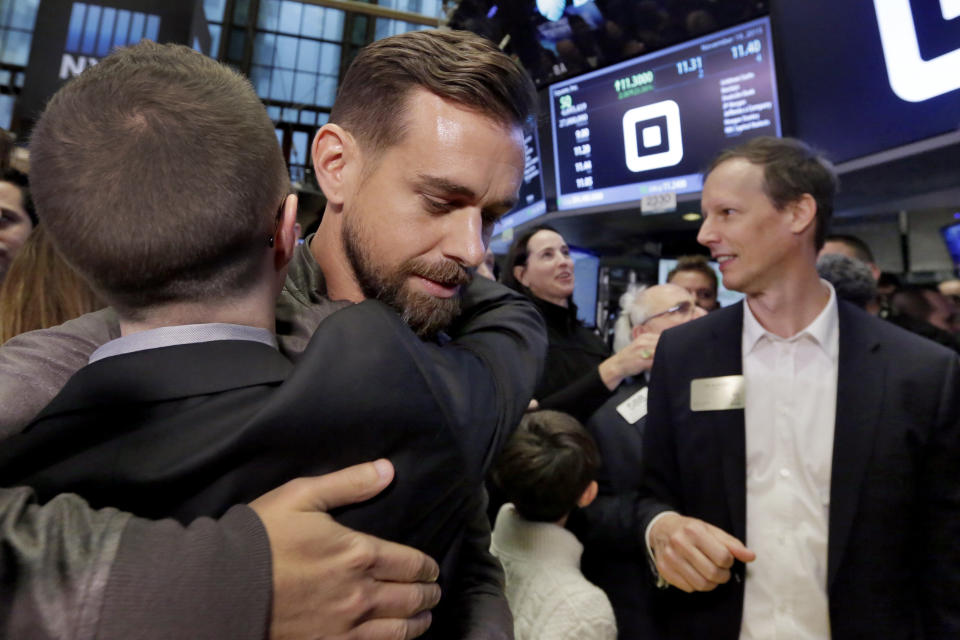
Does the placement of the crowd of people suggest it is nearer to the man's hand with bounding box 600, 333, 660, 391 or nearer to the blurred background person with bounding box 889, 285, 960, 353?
the man's hand with bounding box 600, 333, 660, 391

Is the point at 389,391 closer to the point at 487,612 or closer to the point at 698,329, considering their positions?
the point at 487,612

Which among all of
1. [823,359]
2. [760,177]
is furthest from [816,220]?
[823,359]

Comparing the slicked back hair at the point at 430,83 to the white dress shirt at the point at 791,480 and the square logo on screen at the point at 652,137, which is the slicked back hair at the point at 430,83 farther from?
the square logo on screen at the point at 652,137

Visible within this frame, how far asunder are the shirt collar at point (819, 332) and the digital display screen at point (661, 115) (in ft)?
4.91

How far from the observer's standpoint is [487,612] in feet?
3.33

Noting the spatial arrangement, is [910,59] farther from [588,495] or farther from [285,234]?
[285,234]

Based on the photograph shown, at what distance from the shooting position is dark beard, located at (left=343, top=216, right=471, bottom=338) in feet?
3.49

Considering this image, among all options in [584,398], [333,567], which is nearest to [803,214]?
[584,398]

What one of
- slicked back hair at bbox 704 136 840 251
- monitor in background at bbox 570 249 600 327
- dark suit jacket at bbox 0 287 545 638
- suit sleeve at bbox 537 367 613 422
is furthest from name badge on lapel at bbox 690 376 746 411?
monitor in background at bbox 570 249 600 327

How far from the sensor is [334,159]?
4.06ft

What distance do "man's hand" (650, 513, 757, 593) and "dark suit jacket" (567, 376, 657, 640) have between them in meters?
0.30

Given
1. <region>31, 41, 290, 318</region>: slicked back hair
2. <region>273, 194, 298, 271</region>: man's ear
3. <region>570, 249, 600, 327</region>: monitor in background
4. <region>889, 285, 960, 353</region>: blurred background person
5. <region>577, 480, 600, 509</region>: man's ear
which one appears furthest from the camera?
<region>570, 249, 600, 327</region>: monitor in background

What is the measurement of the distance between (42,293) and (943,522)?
6.92 feet

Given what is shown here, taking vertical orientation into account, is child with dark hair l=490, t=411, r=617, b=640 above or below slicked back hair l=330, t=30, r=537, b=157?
below
